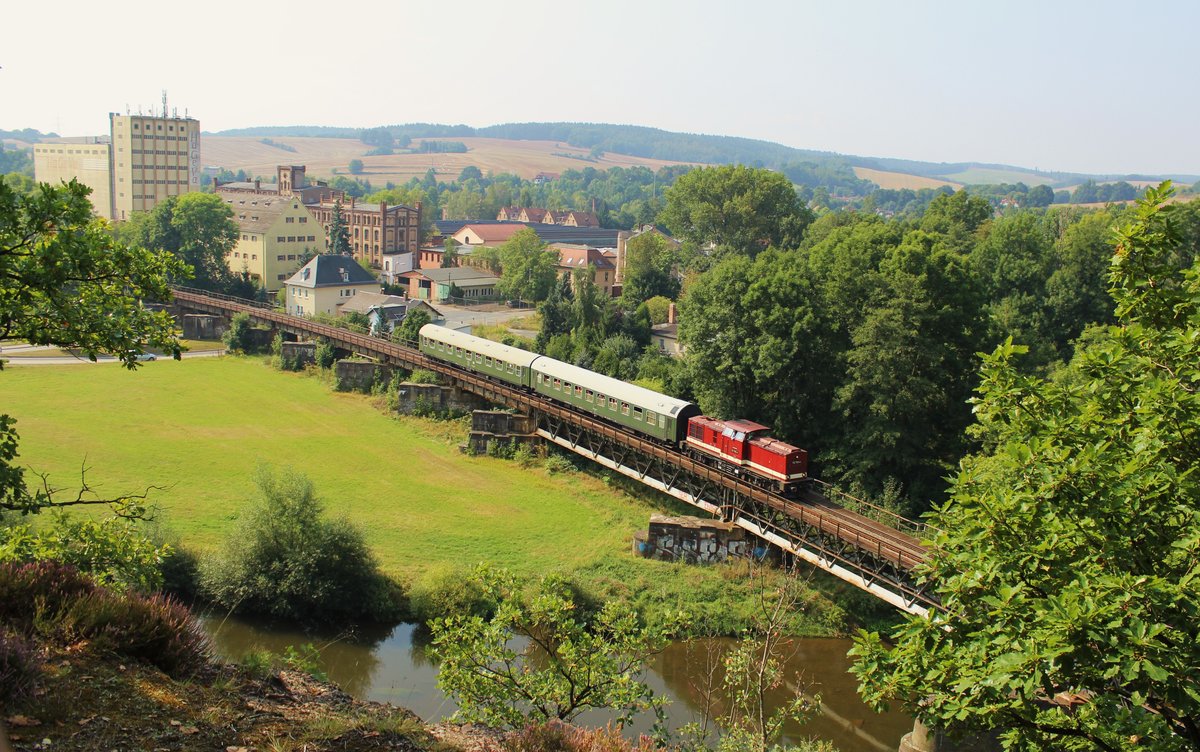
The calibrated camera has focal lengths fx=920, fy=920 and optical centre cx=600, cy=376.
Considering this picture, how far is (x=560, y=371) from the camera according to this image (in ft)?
129

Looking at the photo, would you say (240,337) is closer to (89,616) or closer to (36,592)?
(36,592)

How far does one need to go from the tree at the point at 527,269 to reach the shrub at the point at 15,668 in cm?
6611

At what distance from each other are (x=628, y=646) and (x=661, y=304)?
5045cm

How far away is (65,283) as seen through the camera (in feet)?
34.1

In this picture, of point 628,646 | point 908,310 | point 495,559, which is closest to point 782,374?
point 908,310

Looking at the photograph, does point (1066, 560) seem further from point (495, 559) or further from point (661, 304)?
point (661, 304)

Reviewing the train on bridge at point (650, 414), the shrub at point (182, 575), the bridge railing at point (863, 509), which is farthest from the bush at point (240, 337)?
the bridge railing at point (863, 509)

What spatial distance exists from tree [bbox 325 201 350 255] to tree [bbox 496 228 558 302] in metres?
18.2

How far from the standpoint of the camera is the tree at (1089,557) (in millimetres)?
8422

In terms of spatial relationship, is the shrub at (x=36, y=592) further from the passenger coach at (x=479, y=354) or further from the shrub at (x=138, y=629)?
the passenger coach at (x=479, y=354)

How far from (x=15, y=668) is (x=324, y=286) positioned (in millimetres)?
60540

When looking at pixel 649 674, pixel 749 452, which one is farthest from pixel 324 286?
pixel 649 674

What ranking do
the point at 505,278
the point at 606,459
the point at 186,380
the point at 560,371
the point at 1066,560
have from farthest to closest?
1. the point at 505,278
2. the point at 186,380
3. the point at 560,371
4. the point at 606,459
5. the point at 1066,560

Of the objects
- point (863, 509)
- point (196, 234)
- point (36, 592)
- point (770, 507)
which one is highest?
point (196, 234)
